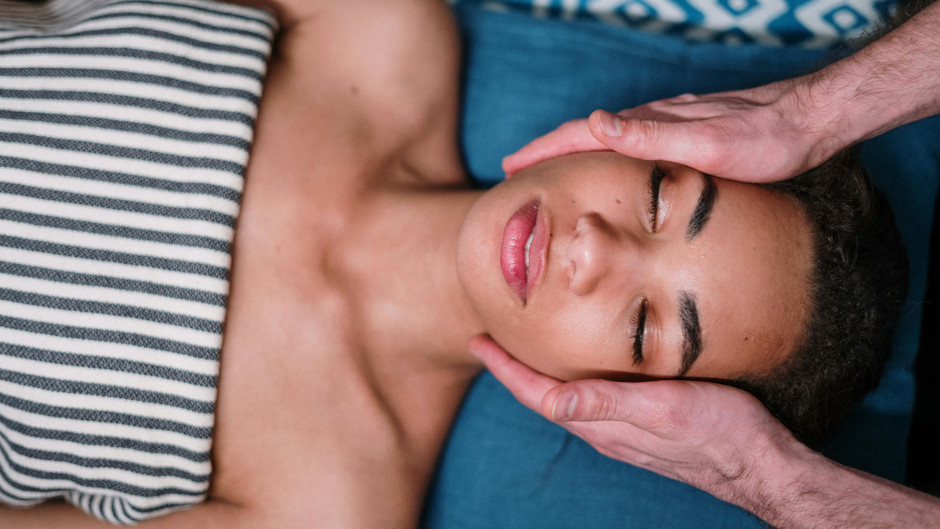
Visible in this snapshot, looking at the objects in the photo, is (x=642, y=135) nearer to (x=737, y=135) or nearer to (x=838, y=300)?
(x=737, y=135)

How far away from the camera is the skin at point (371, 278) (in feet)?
4.26

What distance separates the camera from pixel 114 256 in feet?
4.55

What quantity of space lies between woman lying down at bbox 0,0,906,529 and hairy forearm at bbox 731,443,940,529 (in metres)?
0.19

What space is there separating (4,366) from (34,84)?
0.66 m

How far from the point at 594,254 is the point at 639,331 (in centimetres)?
20

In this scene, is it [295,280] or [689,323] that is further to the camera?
[295,280]

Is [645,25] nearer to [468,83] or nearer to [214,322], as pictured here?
[468,83]

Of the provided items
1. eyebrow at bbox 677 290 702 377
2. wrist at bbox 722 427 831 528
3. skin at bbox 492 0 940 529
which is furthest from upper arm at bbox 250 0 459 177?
wrist at bbox 722 427 831 528

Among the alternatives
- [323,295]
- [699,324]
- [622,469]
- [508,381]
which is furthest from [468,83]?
[622,469]

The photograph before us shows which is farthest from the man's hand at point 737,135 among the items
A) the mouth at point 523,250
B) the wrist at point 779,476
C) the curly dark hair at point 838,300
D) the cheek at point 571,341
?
the wrist at point 779,476

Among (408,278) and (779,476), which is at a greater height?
(408,278)

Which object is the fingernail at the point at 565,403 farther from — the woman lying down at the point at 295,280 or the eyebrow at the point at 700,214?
the eyebrow at the point at 700,214

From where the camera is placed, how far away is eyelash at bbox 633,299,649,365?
4.13 ft

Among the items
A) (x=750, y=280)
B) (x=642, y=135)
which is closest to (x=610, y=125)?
(x=642, y=135)
